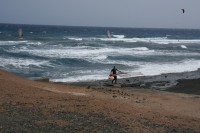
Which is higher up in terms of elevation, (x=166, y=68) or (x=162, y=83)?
(x=166, y=68)

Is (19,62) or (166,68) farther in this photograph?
(19,62)

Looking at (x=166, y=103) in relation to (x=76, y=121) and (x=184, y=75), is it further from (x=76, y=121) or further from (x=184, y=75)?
(x=184, y=75)

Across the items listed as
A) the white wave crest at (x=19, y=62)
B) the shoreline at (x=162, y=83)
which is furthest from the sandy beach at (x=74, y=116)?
the white wave crest at (x=19, y=62)

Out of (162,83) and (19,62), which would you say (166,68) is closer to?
(162,83)

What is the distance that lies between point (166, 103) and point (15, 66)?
19.3 m

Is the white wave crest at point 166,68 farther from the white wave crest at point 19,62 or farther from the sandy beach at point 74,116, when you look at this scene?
the sandy beach at point 74,116

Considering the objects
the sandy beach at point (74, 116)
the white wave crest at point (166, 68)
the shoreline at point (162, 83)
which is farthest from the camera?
the white wave crest at point (166, 68)

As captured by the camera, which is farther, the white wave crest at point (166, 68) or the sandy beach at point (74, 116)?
the white wave crest at point (166, 68)

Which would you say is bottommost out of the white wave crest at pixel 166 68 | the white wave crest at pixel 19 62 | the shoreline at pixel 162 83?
the shoreline at pixel 162 83

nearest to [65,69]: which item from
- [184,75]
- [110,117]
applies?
[184,75]

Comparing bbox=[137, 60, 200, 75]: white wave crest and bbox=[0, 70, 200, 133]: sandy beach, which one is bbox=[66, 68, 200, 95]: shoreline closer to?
bbox=[137, 60, 200, 75]: white wave crest

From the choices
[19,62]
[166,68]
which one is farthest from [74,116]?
[19,62]

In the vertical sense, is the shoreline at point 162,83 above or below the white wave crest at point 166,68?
below

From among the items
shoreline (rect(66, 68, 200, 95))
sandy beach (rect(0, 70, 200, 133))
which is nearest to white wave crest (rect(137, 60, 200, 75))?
shoreline (rect(66, 68, 200, 95))
